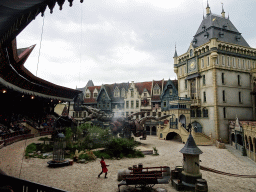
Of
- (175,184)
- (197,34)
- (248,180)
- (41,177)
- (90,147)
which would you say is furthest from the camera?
(197,34)

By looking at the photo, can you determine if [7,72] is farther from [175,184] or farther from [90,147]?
[90,147]

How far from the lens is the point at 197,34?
38250 mm

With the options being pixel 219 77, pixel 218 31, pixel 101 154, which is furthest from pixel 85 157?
pixel 218 31

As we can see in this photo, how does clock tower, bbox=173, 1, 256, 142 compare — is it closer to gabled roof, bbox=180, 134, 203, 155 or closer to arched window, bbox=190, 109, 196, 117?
arched window, bbox=190, 109, 196, 117

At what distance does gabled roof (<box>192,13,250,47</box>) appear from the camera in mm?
34000

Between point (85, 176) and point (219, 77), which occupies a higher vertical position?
point (219, 77)

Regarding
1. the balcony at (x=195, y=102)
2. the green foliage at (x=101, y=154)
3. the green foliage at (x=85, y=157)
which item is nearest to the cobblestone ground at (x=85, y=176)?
the green foliage at (x=85, y=157)

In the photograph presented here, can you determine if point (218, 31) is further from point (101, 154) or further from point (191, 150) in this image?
point (101, 154)

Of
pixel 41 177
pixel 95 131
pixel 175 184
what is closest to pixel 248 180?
pixel 175 184

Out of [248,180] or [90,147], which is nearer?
[248,180]

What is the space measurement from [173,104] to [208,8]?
938 inches

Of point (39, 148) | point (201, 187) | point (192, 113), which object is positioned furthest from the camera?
point (192, 113)

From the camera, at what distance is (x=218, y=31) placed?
113 ft

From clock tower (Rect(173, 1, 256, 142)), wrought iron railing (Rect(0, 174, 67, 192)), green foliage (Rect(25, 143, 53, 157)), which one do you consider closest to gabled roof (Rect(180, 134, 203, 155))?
wrought iron railing (Rect(0, 174, 67, 192))
